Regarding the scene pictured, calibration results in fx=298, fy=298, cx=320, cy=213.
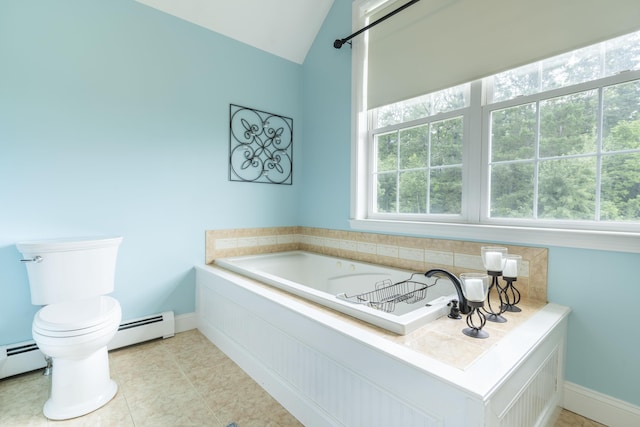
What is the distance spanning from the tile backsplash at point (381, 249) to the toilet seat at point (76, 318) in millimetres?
953

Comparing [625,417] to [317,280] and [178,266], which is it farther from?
[178,266]

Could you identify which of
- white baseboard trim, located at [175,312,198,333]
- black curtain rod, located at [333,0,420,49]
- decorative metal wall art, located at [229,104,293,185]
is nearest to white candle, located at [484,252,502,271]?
black curtain rod, located at [333,0,420,49]

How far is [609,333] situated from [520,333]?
592 millimetres

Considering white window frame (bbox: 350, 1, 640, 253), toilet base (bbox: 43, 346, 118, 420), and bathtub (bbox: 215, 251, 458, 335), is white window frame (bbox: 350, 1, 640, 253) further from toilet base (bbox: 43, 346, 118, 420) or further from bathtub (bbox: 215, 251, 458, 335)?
toilet base (bbox: 43, 346, 118, 420)

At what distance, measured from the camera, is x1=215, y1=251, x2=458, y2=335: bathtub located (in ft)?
4.28

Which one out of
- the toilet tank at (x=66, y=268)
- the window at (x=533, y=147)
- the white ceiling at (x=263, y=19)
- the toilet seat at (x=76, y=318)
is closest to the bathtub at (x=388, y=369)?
the window at (x=533, y=147)

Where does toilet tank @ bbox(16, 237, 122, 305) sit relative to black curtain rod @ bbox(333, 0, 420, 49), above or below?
below

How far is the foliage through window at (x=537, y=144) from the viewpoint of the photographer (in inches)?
55.5

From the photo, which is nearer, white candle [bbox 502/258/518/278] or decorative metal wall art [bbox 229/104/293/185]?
white candle [bbox 502/258/518/278]

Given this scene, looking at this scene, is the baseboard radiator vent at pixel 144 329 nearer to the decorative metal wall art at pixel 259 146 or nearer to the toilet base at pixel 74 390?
the toilet base at pixel 74 390

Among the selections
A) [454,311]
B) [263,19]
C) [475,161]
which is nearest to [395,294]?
[454,311]

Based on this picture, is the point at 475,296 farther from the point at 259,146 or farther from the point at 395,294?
the point at 259,146

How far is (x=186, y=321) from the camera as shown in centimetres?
244

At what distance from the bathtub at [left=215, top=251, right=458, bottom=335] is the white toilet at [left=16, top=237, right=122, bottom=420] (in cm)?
83
